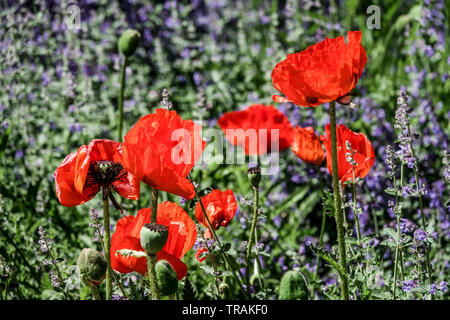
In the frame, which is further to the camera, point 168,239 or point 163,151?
point 168,239

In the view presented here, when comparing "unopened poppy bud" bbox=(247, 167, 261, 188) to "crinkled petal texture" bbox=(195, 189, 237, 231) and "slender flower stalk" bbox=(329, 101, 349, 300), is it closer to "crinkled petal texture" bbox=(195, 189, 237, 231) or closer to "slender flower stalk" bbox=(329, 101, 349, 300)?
"crinkled petal texture" bbox=(195, 189, 237, 231)

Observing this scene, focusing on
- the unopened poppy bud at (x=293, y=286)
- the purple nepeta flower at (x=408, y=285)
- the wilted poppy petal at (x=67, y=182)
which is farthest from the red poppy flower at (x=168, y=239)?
the purple nepeta flower at (x=408, y=285)

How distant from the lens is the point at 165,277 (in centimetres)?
93

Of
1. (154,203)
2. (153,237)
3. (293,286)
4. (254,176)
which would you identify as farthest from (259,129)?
(153,237)

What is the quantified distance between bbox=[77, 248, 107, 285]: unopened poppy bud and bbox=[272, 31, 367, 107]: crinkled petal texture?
1.36ft

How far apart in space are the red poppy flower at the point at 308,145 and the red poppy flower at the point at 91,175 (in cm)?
42

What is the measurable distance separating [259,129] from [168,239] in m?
0.61

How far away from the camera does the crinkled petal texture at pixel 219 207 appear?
1.19 m

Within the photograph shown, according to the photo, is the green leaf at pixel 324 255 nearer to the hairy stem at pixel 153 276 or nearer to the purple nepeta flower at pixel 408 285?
the purple nepeta flower at pixel 408 285

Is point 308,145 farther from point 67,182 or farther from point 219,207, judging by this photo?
point 67,182

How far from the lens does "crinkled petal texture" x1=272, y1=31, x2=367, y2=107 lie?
0.95 m

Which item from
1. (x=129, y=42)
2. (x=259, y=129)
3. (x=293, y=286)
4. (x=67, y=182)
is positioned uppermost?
(x=129, y=42)

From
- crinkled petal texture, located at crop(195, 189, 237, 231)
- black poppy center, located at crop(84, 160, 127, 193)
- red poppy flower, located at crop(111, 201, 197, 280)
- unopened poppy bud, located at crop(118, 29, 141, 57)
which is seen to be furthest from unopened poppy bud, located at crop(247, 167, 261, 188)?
unopened poppy bud, located at crop(118, 29, 141, 57)
